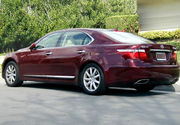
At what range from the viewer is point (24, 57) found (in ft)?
35.1

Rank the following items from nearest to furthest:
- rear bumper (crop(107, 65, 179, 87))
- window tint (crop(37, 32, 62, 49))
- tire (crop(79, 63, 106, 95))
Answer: rear bumper (crop(107, 65, 179, 87))
tire (crop(79, 63, 106, 95))
window tint (crop(37, 32, 62, 49))

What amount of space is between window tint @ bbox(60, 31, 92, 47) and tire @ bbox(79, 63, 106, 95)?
68cm

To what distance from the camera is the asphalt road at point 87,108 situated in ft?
20.2

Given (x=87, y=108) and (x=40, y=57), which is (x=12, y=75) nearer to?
(x=40, y=57)

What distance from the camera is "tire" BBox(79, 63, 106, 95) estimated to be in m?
8.76

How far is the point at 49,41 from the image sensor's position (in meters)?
10.3

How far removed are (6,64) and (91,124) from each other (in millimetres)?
5960

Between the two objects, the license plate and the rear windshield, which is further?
the rear windshield

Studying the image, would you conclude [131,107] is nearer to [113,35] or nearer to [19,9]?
[113,35]

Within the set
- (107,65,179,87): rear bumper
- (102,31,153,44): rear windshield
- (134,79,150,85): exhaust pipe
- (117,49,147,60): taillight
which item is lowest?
(134,79,150,85): exhaust pipe

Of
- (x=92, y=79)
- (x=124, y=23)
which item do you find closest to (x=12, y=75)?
(x=92, y=79)

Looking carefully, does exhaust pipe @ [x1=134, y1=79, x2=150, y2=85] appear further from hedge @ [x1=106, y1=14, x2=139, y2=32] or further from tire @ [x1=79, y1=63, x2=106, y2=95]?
hedge @ [x1=106, y1=14, x2=139, y2=32]

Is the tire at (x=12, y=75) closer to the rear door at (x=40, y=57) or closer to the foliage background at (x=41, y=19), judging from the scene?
the rear door at (x=40, y=57)

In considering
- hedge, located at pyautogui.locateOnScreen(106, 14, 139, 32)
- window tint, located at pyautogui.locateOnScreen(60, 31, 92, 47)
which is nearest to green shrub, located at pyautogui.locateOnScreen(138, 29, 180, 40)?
hedge, located at pyautogui.locateOnScreen(106, 14, 139, 32)
